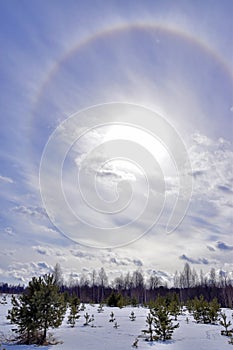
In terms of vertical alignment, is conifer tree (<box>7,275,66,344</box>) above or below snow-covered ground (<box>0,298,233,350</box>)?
above

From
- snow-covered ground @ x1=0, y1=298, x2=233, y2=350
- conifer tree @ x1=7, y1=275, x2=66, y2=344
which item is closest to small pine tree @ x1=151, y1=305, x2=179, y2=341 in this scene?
snow-covered ground @ x1=0, y1=298, x2=233, y2=350

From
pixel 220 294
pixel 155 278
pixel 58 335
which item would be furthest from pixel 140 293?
pixel 58 335

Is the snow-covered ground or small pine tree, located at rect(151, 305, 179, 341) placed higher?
small pine tree, located at rect(151, 305, 179, 341)

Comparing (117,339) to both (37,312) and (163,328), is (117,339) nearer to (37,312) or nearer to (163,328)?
(163,328)

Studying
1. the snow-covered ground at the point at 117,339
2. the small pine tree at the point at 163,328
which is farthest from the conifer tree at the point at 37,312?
the small pine tree at the point at 163,328

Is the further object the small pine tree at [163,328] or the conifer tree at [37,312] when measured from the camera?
the small pine tree at [163,328]

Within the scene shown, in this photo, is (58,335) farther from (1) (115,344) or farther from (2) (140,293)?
(2) (140,293)

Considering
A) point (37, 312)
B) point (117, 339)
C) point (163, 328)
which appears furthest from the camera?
point (163, 328)

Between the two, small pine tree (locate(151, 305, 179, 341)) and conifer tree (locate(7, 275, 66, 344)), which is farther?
small pine tree (locate(151, 305, 179, 341))

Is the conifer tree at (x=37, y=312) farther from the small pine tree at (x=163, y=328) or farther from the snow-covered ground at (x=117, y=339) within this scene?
the small pine tree at (x=163, y=328)

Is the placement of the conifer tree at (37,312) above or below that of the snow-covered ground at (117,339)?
above

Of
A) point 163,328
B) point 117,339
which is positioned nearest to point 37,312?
point 117,339

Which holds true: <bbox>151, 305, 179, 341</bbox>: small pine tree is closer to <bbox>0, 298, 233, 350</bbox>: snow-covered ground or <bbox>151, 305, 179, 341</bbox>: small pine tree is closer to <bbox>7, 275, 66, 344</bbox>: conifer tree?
<bbox>0, 298, 233, 350</bbox>: snow-covered ground

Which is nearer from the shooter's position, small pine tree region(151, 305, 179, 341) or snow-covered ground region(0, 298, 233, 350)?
snow-covered ground region(0, 298, 233, 350)
